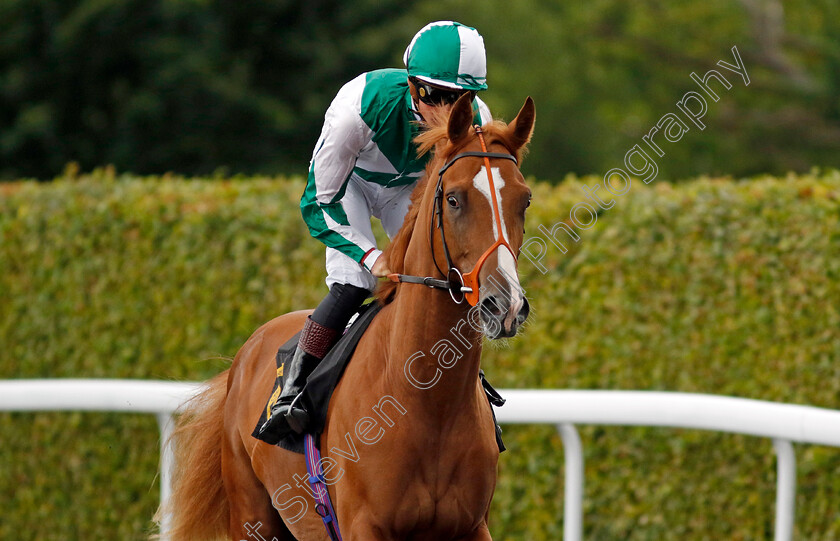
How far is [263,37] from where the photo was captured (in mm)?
14422

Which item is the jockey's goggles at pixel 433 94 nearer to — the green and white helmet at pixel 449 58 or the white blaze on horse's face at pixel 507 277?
the green and white helmet at pixel 449 58

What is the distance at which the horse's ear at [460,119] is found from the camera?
2666mm

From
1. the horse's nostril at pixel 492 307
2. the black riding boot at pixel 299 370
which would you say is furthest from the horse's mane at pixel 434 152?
the horse's nostril at pixel 492 307

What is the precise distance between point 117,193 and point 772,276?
419 centimetres

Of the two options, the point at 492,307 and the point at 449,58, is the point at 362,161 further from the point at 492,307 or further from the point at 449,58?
the point at 492,307

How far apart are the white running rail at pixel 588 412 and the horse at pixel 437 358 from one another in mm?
1137

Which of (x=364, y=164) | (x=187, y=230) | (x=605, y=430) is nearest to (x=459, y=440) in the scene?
(x=364, y=164)

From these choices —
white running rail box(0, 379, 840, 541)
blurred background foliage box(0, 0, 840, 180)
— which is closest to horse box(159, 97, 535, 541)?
white running rail box(0, 379, 840, 541)

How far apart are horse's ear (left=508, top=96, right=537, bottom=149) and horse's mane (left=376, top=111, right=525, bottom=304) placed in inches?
0.8

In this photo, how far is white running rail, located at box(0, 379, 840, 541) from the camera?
366cm

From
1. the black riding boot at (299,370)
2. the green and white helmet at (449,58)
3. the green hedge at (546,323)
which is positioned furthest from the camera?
the green hedge at (546,323)

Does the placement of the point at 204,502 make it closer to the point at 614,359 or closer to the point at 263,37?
the point at 614,359

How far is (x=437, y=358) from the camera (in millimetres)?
2834

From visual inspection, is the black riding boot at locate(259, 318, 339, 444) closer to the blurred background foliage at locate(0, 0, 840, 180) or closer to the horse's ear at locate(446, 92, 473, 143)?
the horse's ear at locate(446, 92, 473, 143)
